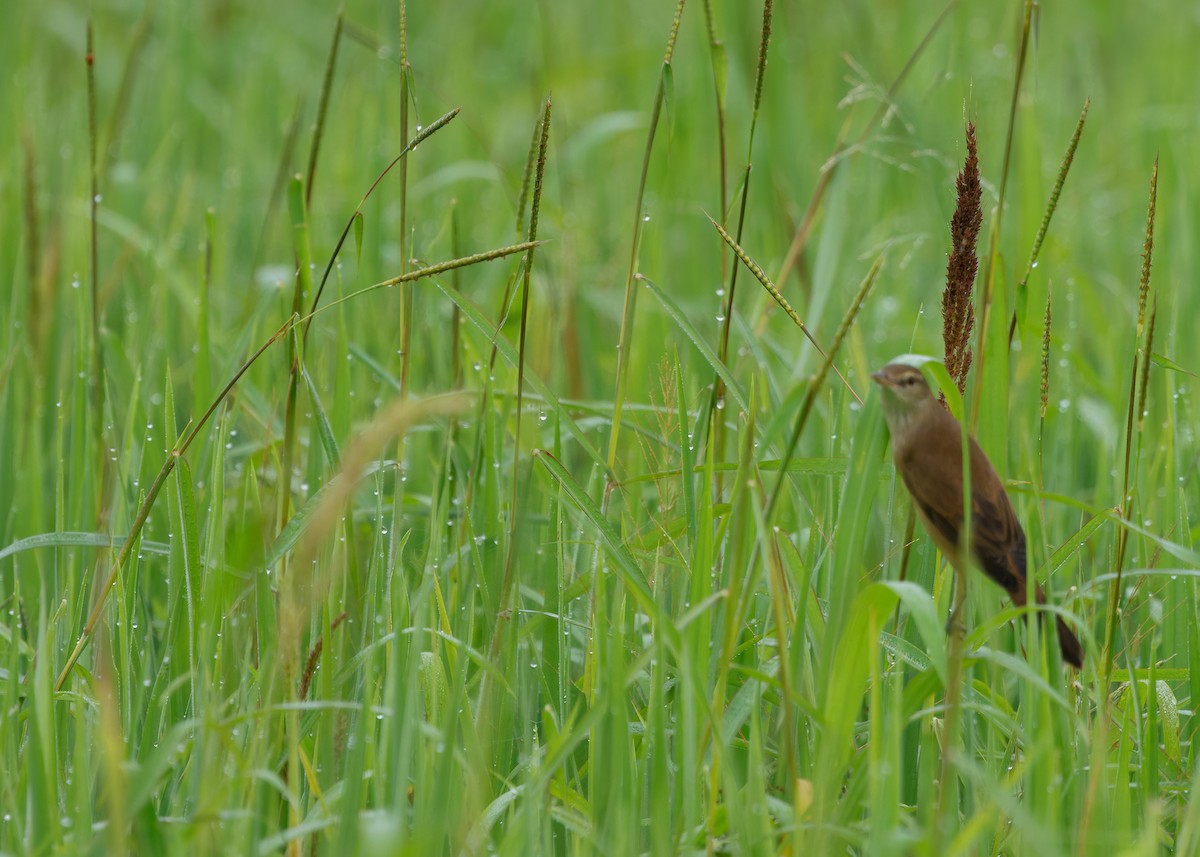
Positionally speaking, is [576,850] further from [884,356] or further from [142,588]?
[884,356]

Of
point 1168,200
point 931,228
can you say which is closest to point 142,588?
point 931,228

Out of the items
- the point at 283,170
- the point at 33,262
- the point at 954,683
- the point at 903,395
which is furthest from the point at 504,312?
the point at 33,262

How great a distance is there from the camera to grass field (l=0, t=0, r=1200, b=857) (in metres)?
1.42

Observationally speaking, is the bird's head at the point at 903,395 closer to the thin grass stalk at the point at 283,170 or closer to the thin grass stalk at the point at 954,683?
the thin grass stalk at the point at 954,683

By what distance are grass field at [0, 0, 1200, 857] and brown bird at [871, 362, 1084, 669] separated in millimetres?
81

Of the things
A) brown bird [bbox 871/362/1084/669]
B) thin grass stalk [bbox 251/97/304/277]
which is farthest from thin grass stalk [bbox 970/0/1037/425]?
thin grass stalk [bbox 251/97/304/277]

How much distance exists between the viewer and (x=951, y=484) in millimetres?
1480

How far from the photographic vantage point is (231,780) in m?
1.33

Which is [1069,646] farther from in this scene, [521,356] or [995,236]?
[521,356]

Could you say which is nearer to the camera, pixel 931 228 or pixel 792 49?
pixel 931 228

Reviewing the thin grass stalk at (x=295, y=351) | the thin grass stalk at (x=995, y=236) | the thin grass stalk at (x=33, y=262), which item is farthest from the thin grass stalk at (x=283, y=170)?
the thin grass stalk at (x=995, y=236)

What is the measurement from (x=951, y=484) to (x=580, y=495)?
42cm

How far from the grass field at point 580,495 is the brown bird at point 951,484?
81 mm

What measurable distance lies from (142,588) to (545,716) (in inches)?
32.0
